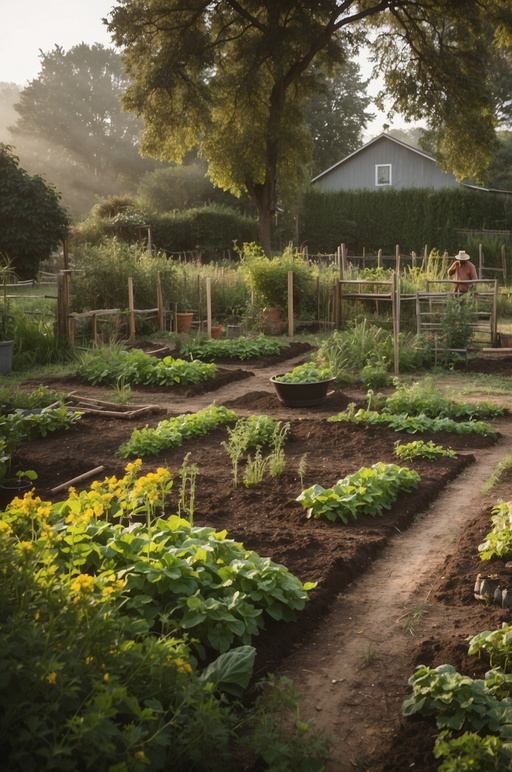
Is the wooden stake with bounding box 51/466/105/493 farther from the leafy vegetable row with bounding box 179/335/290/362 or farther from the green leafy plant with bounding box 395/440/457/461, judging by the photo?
the leafy vegetable row with bounding box 179/335/290/362

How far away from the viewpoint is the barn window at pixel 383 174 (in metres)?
32.5

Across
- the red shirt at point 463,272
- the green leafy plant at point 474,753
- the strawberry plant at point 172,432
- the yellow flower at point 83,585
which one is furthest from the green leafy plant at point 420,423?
the red shirt at point 463,272

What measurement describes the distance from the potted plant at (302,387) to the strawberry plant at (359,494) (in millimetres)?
2977

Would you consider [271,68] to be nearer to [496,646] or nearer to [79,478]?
[79,478]

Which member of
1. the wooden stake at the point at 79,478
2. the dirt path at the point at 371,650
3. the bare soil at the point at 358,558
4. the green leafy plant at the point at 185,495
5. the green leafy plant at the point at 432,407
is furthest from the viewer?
the green leafy plant at the point at 432,407

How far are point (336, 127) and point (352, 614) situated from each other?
149ft

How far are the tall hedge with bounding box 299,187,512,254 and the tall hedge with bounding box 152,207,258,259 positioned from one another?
387cm

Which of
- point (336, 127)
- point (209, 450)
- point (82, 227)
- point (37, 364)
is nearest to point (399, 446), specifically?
point (209, 450)

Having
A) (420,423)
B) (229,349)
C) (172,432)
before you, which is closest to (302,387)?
(420,423)

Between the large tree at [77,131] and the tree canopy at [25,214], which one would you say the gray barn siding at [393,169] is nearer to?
the tree canopy at [25,214]

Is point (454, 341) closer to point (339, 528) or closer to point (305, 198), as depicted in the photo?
point (339, 528)

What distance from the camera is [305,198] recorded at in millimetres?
29422

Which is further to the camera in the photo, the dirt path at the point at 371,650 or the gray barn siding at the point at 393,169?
the gray barn siding at the point at 393,169

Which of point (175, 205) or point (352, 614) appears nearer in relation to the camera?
point (352, 614)
